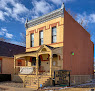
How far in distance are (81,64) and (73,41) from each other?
3.99 m

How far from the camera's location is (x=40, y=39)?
17.8m

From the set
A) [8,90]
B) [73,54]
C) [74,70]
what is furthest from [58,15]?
[8,90]

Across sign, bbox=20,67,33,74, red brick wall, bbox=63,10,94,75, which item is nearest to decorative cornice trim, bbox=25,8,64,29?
red brick wall, bbox=63,10,94,75

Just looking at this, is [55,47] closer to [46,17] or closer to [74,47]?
[74,47]

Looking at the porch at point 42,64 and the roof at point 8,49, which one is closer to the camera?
the porch at point 42,64

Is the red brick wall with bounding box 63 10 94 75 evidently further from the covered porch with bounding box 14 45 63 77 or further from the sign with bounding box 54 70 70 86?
the sign with bounding box 54 70 70 86

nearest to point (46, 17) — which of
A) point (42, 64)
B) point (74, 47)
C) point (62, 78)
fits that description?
point (74, 47)

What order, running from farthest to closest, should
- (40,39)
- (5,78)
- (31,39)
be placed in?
1. (31,39)
2. (40,39)
3. (5,78)

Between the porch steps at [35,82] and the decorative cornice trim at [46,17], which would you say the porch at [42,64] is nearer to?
the porch steps at [35,82]

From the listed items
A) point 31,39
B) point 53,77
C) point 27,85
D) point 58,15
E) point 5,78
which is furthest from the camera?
point 31,39

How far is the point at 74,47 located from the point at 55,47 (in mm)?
3055

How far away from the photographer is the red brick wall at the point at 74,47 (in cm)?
1499

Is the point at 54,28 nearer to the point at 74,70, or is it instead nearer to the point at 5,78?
the point at 74,70

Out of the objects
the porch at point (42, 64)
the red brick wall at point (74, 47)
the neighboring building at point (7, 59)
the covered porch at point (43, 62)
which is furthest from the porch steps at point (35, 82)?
the neighboring building at point (7, 59)
